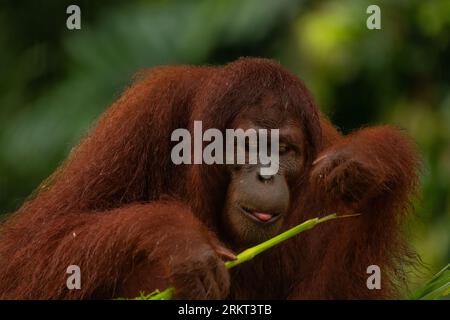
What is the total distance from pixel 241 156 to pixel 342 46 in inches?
109

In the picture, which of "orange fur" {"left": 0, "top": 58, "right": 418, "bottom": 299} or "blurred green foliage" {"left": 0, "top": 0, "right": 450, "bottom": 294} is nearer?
"orange fur" {"left": 0, "top": 58, "right": 418, "bottom": 299}

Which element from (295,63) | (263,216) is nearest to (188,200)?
(263,216)

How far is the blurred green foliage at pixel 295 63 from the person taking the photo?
6.34 m

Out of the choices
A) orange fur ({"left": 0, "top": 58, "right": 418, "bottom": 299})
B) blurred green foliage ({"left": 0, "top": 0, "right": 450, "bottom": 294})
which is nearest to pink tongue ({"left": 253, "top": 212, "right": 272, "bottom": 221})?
orange fur ({"left": 0, "top": 58, "right": 418, "bottom": 299})

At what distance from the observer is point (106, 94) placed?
709 cm

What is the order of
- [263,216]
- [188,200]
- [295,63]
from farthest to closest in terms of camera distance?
[295,63] → [188,200] → [263,216]

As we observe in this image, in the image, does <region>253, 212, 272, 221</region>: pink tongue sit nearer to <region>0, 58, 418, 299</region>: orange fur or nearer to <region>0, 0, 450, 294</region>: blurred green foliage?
<region>0, 58, 418, 299</region>: orange fur

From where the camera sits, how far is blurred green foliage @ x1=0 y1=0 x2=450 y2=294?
20.8ft

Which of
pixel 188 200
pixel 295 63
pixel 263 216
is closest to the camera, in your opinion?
pixel 263 216

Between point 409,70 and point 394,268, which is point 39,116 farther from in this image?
point 394,268

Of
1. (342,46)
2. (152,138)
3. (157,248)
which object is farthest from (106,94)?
(157,248)

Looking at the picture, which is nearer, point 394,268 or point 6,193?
point 394,268

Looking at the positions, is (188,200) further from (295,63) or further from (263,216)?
(295,63)

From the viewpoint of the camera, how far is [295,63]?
6547 millimetres
